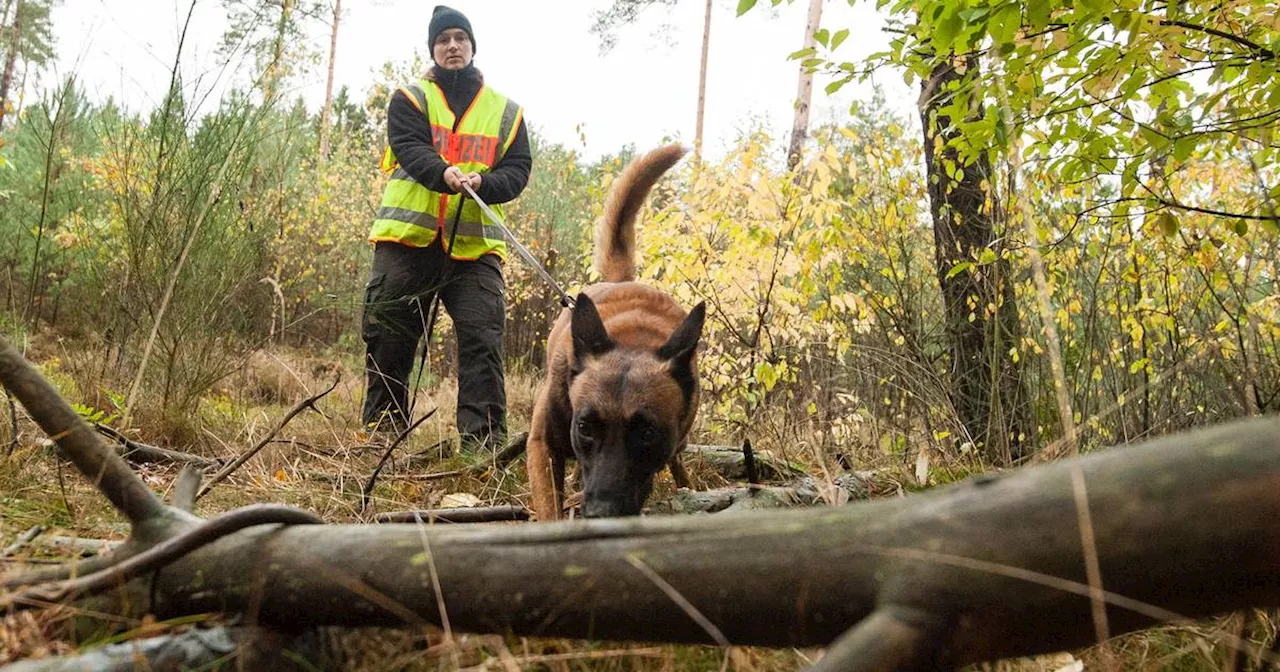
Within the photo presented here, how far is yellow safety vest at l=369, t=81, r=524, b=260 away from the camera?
18.1 ft

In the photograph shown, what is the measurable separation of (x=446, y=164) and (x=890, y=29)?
2.93 m

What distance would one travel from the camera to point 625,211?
5.32 metres

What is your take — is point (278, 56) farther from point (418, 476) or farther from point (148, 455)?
point (418, 476)

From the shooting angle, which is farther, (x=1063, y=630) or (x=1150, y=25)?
(x=1150, y=25)

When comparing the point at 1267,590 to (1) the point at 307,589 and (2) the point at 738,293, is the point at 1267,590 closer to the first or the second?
(1) the point at 307,589

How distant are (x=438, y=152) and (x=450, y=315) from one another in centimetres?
114

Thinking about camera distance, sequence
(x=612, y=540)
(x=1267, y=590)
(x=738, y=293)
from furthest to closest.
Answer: (x=738, y=293), (x=612, y=540), (x=1267, y=590)

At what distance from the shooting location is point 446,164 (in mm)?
5316

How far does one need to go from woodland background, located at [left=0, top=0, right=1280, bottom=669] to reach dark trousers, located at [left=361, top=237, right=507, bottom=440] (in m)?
0.34

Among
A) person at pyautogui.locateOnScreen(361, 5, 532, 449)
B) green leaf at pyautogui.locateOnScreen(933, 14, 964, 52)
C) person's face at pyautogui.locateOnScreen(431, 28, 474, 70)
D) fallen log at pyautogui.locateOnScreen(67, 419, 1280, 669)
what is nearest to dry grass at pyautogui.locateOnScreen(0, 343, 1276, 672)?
fallen log at pyautogui.locateOnScreen(67, 419, 1280, 669)

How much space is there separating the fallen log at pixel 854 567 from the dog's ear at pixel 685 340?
7.85 ft

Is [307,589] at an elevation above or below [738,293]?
below

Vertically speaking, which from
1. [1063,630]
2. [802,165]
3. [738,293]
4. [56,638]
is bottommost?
[56,638]

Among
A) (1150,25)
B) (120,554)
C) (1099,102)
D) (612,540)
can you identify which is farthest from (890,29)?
(120,554)
